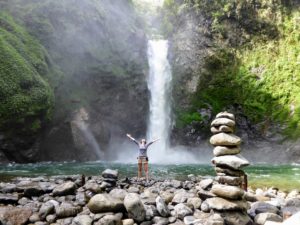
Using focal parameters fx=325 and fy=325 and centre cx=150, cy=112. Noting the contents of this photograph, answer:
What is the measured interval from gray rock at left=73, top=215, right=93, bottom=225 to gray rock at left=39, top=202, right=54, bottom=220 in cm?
91

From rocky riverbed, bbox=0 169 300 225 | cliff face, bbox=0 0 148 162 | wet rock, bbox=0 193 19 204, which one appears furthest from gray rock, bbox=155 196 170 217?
cliff face, bbox=0 0 148 162

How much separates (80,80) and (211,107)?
1438 cm

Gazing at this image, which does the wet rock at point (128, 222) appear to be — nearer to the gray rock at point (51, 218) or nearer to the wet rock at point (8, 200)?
the gray rock at point (51, 218)

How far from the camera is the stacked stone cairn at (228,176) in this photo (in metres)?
7.30

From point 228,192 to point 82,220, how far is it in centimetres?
333

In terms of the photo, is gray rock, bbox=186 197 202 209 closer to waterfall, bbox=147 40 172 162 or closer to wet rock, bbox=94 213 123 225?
wet rock, bbox=94 213 123 225

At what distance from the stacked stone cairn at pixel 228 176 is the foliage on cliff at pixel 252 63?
87.9ft

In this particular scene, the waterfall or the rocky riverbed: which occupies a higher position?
the waterfall

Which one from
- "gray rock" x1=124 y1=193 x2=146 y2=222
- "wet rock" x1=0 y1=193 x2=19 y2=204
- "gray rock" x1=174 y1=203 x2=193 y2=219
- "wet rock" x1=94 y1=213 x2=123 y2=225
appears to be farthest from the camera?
"wet rock" x1=0 y1=193 x2=19 y2=204

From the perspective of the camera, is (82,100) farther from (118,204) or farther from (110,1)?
(118,204)

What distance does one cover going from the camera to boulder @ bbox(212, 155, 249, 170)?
7.57m

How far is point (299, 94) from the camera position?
33.1 m

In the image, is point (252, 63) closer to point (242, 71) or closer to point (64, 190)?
point (242, 71)

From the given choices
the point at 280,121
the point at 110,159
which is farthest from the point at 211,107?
the point at 110,159
